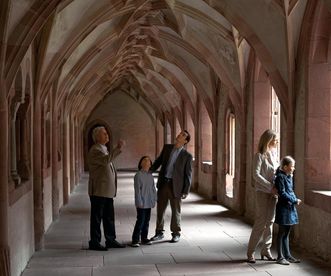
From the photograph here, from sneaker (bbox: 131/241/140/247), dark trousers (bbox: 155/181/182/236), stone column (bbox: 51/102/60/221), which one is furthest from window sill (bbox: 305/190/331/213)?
stone column (bbox: 51/102/60/221)

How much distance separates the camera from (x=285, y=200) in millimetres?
5297

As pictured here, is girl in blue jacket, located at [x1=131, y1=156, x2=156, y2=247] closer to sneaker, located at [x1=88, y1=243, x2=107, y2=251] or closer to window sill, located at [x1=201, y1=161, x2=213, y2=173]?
sneaker, located at [x1=88, y1=243, x2=107, y2=251]

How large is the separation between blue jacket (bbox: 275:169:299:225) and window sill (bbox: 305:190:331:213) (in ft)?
2.02

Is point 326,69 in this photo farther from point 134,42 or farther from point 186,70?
point 134,42

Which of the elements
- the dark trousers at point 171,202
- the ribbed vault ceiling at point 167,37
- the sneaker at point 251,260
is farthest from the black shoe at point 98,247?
the ribbed vault ceiling at point 167,37

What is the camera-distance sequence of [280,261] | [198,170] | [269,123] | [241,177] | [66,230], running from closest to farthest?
[280,261], [66,230], [269,123], [241,177], [198,170]

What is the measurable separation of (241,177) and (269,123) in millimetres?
1189

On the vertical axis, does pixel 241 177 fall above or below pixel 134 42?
below

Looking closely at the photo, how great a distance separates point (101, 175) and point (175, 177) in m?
0.98

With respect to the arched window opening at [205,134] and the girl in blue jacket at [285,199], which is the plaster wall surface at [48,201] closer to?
the girl in blue jacket at [285,199]

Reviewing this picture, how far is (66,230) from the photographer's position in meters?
7.90

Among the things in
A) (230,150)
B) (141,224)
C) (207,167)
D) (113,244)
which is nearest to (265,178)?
(141,224)

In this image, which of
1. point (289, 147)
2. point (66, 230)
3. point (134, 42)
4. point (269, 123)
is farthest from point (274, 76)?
point (134, 42)

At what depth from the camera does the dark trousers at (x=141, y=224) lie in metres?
6.47
